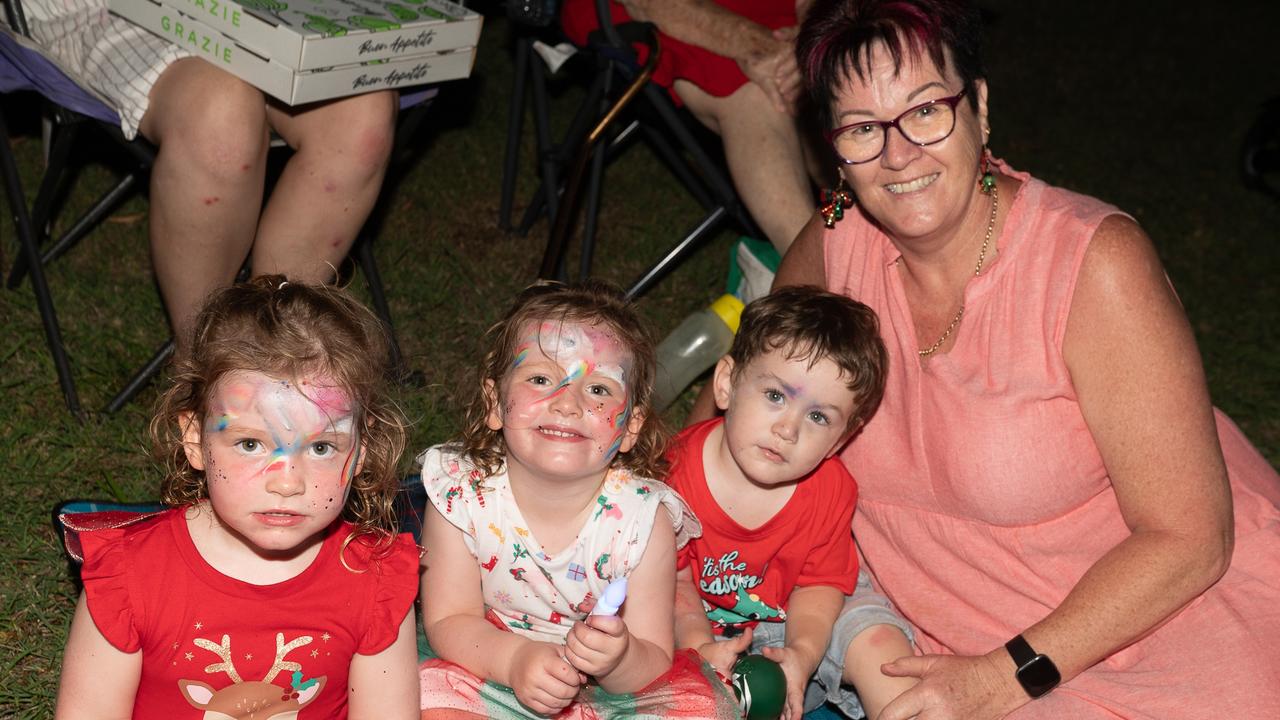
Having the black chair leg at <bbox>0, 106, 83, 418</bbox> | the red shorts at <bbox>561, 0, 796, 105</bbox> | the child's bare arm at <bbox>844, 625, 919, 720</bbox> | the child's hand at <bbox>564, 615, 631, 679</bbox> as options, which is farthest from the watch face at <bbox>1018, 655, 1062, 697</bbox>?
the black chair leg at <bbox>0, 106, 83, 418</bbox>

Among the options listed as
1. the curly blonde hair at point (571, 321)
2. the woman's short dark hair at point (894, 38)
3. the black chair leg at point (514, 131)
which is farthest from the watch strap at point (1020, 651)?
the black chair leg at point (514, 131)

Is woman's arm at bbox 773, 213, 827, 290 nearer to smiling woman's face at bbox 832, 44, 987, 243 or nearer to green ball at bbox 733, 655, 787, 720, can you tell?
smiling woman's face at bbox 832, 44, 987, 243

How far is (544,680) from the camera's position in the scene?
209cm

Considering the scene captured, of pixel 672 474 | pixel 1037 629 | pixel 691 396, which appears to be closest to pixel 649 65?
pixel 691 396

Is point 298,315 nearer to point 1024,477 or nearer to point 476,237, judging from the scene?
point 1024,477

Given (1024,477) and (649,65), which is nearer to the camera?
(1024,477)

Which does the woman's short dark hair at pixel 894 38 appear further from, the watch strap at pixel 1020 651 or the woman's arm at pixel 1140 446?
the watch strap at pixel 1020 651

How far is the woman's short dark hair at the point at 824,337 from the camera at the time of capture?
7.89 ft

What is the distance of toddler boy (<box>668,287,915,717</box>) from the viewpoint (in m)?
2.40

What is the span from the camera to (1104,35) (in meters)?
8.26

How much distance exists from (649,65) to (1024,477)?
1.57m

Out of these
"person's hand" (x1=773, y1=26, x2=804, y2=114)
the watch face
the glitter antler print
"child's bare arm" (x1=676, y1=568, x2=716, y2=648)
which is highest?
"person's hand" (x1=773, y1=26, x2=804, y2=114)

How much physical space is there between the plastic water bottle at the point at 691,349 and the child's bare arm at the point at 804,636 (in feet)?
3.40

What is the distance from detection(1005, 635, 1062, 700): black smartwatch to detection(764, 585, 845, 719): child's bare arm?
1.32 ft
